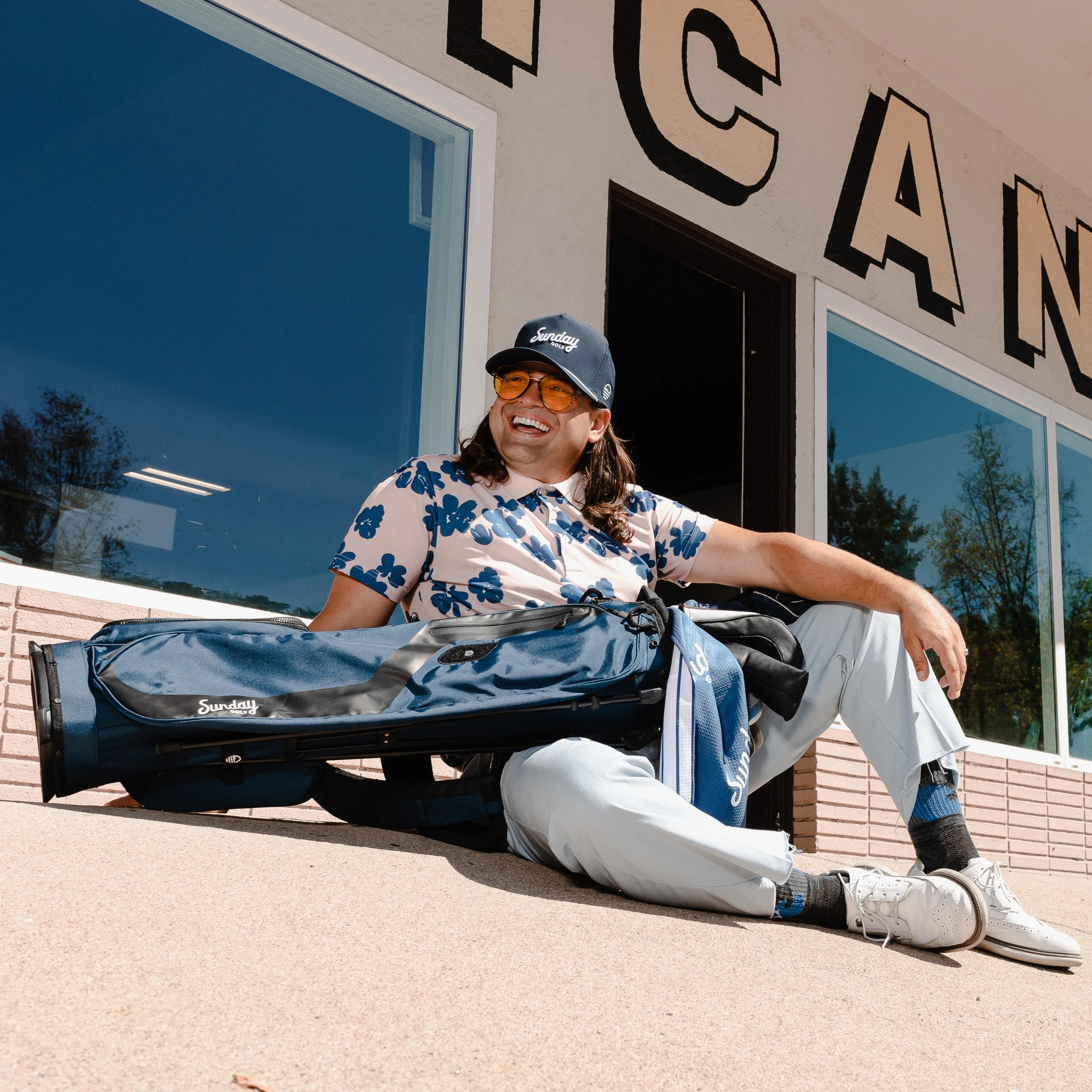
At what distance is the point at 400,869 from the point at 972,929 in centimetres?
92

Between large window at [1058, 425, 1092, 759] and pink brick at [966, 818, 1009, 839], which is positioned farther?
large window at [1058, 425, 1092, 759]

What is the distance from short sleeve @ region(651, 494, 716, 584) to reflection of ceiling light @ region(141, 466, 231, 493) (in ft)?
4.37

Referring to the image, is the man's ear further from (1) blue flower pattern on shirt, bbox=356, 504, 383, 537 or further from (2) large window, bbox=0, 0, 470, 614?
(2) large window, bbox=0, 0, 470, 614

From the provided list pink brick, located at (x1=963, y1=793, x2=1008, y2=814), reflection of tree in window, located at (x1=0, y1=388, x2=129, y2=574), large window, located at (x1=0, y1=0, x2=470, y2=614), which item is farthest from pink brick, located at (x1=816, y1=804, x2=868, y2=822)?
reflection of tree in window, located at (x1=0, y1=388, x2=129, y2=574)

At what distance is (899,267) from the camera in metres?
5.55

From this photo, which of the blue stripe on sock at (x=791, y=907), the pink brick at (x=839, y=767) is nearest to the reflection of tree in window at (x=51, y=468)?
the blue stripe on sock at (x=791, y=907)

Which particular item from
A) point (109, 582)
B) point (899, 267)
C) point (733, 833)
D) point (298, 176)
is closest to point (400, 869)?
point (733, 833)

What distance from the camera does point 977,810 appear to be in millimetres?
5270

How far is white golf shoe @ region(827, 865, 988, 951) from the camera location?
1837 millimetres

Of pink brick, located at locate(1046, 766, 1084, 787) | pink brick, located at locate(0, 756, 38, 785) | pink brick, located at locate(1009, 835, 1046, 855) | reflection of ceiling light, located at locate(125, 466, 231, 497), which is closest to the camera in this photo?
pink brick, located at locate(0, 756, 38, 785)

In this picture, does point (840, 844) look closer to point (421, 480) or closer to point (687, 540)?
point (687, 540)

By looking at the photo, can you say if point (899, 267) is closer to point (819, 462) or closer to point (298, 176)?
point (819, 462)

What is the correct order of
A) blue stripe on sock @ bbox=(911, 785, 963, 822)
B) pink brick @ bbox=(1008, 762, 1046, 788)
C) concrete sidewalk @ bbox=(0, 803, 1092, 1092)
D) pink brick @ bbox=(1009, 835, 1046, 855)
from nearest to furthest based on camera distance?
concrete sidewalk @ bbox=(0, 803, 1092, 1092)
blue stripe on sock @ bbox=(911, 785, 963, 822)
pink brick @ bbox=(1009, 835, 1046, 855)
pink brick @ bbox=(1008, 762, 1046, 788)

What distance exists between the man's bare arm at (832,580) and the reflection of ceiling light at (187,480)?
1420 mm
